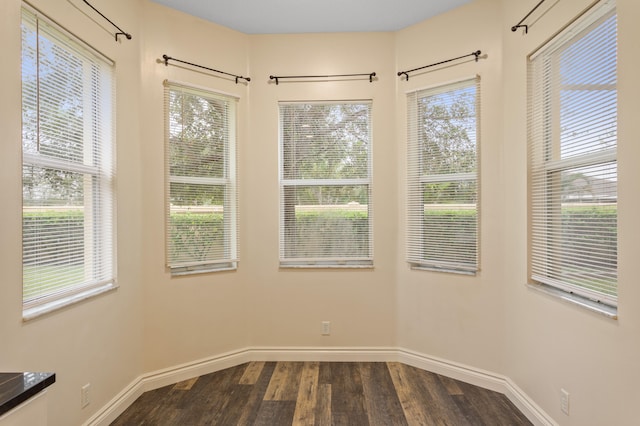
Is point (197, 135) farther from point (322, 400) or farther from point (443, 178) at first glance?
point (322, 400)

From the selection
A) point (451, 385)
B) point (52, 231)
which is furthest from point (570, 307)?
point (52, 231)

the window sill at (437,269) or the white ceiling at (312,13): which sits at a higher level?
the white ceiling at (312,13)

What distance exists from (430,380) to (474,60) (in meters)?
2.55

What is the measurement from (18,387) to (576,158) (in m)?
2.71

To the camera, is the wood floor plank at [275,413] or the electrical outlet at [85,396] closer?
the electrical outlet at [85,396]

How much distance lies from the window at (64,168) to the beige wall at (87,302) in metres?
0.08

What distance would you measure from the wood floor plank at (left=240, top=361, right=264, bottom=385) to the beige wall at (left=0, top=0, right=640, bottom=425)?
19 cm

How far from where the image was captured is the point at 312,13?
3.18 m

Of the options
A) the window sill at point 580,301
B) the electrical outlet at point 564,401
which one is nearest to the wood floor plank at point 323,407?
the electrical outlet at point 564,401

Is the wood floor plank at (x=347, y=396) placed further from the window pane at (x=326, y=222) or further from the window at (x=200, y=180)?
the window at (x=200, y=180)

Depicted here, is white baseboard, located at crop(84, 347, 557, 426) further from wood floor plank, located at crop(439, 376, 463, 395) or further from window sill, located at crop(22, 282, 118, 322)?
window sill, located at crop(22, 282, 118, 322)

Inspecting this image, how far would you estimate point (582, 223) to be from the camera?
2.11 meters

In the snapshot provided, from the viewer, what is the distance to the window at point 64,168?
1945mm

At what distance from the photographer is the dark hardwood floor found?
8.30 feet
